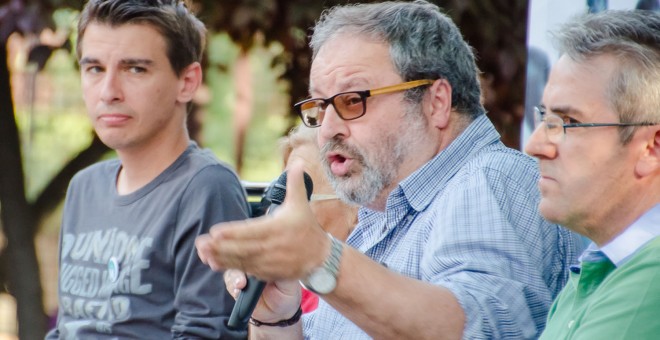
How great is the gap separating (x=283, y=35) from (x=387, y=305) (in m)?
2.75

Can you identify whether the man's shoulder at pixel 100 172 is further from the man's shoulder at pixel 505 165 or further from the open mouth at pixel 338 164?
the man's shoulder at pixel 505 165

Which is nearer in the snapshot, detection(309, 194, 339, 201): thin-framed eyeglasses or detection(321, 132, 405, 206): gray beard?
detection(321, 132, 405, 206): gray beard

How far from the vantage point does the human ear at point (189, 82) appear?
128 inches

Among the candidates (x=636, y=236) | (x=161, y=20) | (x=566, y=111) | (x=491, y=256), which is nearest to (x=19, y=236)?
(x=161, y=20)

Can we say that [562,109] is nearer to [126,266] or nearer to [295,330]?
[295,330]

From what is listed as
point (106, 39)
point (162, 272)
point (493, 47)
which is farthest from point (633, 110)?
point (493, 47)

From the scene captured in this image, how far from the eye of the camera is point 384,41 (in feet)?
8.58

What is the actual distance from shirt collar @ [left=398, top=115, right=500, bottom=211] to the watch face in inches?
23.2

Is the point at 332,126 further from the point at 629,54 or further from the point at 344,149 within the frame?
the point at 629,54

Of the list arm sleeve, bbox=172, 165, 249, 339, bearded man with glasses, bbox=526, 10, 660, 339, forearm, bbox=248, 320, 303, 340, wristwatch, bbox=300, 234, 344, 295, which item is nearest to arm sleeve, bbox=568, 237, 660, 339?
bearded man with glasses, bbox=526, 10, 660, 339

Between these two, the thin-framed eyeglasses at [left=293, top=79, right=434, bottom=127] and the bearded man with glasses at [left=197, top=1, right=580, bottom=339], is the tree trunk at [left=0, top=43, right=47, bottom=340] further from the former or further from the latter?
the thin-framed eyeglasses at [left=293, top=79, right=434, bottom=127]

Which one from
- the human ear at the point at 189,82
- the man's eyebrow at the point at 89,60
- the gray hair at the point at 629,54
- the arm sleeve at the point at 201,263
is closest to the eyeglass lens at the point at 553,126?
the gray hair at the point at 629,54

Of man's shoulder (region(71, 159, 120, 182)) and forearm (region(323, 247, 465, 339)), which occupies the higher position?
forearm (region(323, 247, 465, 339))

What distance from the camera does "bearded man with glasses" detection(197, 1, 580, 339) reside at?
6.68 ft
